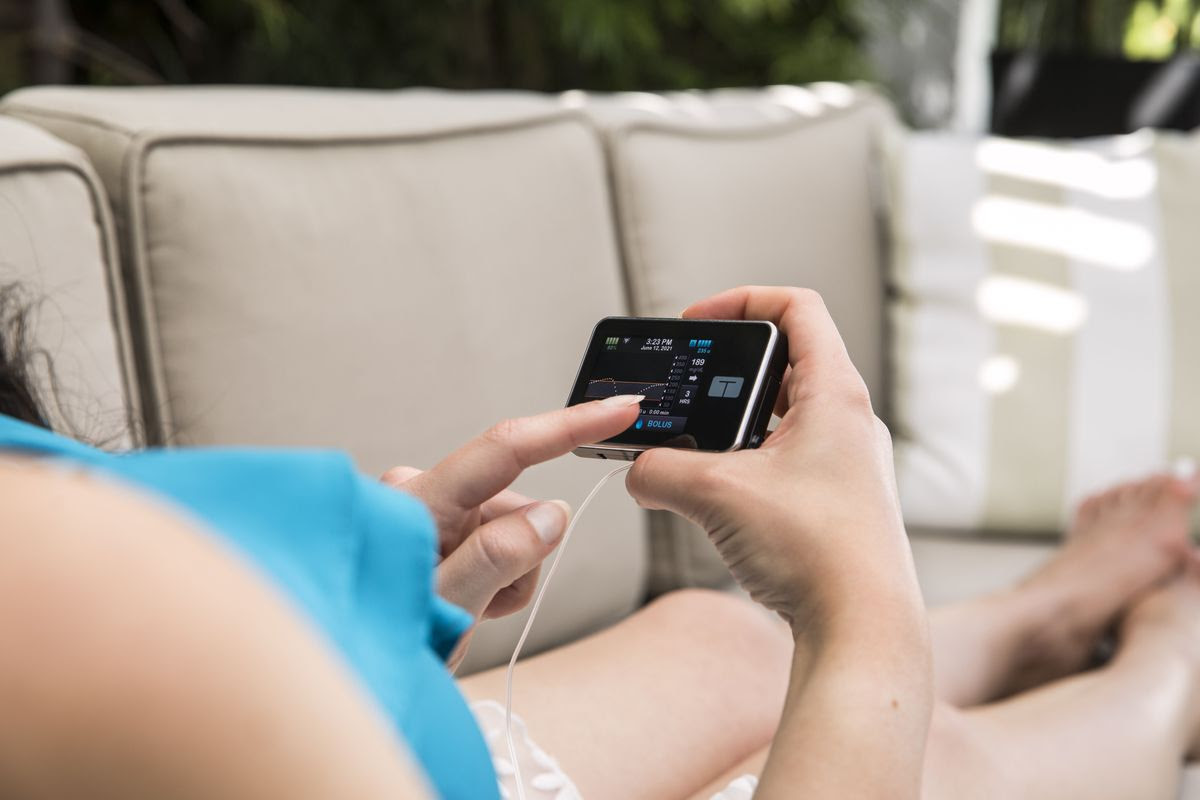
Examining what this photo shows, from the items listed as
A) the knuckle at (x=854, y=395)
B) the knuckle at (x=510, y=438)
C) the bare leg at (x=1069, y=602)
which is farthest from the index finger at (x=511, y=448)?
the bare leg at (x=1069, y=602)

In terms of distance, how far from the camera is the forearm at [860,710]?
0.45 meters

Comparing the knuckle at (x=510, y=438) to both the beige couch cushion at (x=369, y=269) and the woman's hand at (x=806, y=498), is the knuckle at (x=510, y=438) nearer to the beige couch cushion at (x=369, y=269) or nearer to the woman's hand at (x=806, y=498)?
the woman's hand at (x=806, y=498)

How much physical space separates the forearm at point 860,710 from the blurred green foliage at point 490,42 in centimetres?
210

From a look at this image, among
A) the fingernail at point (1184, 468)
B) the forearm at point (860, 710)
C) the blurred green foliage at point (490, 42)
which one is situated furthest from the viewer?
the blurred green foliage at point (490, 42)

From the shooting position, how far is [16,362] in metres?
0.65

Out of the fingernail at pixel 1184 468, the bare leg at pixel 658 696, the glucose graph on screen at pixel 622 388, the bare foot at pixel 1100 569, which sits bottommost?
the bare foot at pixel 1100 569

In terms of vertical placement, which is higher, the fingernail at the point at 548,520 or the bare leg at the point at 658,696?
the fingernail at the point at 548,520

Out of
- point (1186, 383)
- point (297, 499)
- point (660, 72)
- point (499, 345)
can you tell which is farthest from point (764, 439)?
point (660, 72)

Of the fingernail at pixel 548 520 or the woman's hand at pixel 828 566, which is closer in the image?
the woman's hand at pixel 828 566

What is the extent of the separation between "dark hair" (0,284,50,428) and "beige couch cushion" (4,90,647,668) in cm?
12

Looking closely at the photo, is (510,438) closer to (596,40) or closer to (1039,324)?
(1039,324)

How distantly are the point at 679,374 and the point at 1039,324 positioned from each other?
848mm

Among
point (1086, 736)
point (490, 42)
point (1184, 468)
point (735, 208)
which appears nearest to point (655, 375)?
point (1086, 736)

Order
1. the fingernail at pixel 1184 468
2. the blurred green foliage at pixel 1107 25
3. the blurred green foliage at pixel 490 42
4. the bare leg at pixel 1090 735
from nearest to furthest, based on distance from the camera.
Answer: the bare leg at pixel 1090 735, the fingernail at pixel 1184 468, the blurred green foliage at pixel 1107 25, the blurred green foliage at pixel 490 42
